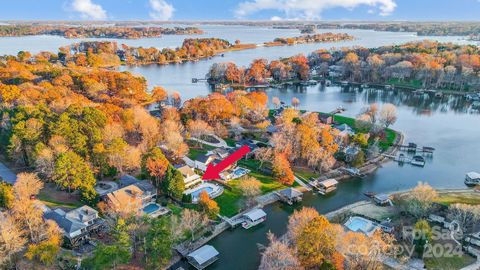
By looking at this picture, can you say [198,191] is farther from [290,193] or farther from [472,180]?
[472,180]

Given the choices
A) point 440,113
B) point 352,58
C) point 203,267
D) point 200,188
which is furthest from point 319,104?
point 203,267

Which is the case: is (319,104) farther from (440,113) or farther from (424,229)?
(424,229)

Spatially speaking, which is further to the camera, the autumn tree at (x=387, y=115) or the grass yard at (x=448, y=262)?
the autumn tree at (x=387, y=115)

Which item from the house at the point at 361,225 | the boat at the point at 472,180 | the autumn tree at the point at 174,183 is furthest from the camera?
the boat at the point at 472,180

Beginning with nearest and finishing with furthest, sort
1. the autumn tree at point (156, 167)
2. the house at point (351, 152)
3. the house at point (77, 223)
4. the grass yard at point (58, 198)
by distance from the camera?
the house at point (77, 223) → the grass yard at point (58, 198) → the autumn tree at point (156, 167) → the house at point (351, 152)

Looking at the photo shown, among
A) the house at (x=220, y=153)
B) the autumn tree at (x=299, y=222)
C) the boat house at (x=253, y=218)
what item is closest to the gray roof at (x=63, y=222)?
the boat house at (x=253, y=218)

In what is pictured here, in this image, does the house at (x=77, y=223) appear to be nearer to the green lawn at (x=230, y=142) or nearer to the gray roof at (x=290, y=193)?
the gray roof at (x=290, y=193)

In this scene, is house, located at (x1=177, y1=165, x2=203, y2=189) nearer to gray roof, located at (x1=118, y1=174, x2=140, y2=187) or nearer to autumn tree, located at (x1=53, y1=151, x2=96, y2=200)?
gray roof, located at (x1=118, y1=174, x2=140, y2=187)

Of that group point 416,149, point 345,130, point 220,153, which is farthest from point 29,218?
point 416,149
